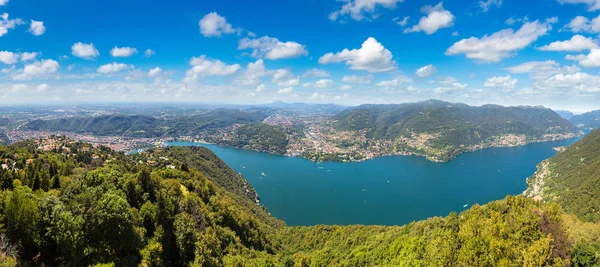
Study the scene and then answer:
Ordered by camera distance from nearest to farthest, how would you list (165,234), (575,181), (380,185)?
(165,234)
(575,181)
(380,185)

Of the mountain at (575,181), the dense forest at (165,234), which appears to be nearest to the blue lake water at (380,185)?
the mountain at (575,181)

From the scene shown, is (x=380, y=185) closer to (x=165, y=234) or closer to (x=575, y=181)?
(x=575, y=181)

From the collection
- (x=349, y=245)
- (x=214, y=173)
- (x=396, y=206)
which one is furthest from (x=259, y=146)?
(x=349, y=245)

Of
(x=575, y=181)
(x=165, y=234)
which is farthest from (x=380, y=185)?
(x=165, y=234)

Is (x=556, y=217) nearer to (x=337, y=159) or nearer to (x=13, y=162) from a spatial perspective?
(x=13, y=162)

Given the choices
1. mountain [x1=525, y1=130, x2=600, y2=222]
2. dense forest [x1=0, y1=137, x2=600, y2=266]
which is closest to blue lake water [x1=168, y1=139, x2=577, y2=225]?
mountain [x1=525, y1=130, x2=600, y2=222]

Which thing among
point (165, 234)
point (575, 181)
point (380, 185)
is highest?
point (165, 234)

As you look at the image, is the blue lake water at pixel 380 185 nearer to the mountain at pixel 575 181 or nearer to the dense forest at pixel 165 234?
the mountain at pixel 575 181
